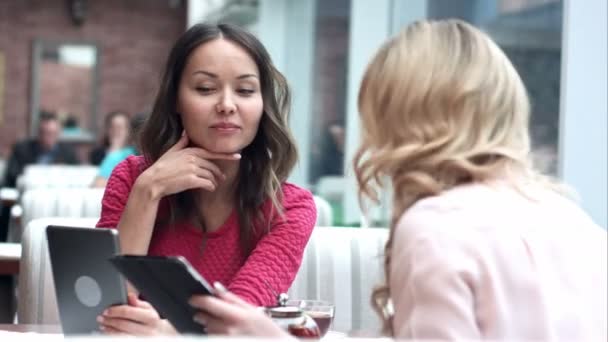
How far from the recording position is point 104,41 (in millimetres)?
15289

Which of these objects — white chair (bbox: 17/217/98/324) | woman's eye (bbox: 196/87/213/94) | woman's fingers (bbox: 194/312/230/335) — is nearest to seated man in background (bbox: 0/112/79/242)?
white chair (bbox: 17/217/98/324)

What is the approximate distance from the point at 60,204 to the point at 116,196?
2.03m

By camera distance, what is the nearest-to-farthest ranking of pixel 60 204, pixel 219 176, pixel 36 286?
pixel 219 176
pixel 36 286
pixel 60 204

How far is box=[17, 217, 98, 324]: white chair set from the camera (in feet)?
9.61

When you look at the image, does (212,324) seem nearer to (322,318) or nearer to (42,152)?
(322,318)

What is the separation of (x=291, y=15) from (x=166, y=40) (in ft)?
20.8

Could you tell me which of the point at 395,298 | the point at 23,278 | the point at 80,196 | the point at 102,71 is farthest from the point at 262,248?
the point at 102,71

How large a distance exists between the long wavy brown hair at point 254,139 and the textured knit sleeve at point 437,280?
117 centimetres

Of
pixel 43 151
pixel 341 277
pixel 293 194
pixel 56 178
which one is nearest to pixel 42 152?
pixel 43 151

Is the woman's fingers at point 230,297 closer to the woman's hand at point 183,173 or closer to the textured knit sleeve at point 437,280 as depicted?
the textured knit sleeve at point 437,280

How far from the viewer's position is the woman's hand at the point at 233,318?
1.32m

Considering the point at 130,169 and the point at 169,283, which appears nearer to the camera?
the point at 169,283

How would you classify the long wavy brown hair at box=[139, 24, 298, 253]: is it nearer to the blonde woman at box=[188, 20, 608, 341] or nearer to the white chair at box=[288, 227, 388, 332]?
the white chair at box=[288, 227, 388, 332]

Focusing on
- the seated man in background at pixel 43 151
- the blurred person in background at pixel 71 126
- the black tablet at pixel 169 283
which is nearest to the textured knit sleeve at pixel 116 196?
the black tablet at pixel 169 283
